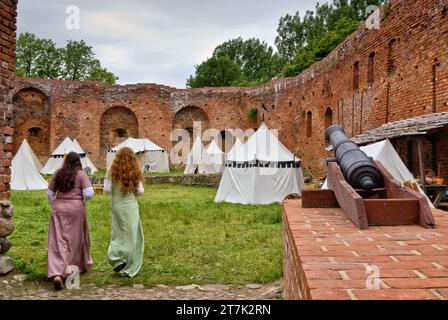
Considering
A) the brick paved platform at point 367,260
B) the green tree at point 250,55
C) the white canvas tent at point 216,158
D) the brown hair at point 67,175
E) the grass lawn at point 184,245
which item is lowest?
the grass lawn at point 184,245

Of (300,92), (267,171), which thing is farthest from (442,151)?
(300,92)

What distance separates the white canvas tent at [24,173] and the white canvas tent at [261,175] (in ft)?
27.3

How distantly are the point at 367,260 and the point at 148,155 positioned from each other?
84.2 ft

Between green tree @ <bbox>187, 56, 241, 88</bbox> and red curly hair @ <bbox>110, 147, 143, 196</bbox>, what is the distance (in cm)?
3732

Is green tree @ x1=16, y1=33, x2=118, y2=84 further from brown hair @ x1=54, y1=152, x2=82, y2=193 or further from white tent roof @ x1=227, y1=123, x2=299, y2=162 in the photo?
brown hair @ x1=54, y1=152, x2=82, y2=193

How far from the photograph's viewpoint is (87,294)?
191 inches

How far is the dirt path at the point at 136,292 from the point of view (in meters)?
4.76

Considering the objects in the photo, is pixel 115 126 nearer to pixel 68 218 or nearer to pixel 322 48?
pixel 322 48

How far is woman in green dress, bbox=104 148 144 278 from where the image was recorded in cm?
562

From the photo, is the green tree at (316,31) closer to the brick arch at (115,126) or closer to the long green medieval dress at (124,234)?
the brick arch at (115,126)

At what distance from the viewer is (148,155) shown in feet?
90.1

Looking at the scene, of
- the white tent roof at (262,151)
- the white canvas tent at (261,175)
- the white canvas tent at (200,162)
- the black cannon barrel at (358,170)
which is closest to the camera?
the black cannon barrel at (358,170)

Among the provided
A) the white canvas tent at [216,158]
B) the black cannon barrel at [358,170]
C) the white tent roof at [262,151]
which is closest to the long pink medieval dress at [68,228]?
the black cannon barrel at [358,170]
